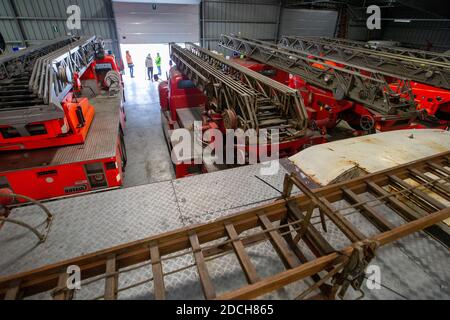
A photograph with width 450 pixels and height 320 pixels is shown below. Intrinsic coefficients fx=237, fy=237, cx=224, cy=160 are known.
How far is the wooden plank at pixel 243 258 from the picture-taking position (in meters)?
1.56

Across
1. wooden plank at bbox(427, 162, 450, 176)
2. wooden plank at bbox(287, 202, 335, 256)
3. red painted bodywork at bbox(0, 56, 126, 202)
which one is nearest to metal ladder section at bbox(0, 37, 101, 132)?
red painted bodywork at bbox(0, 56, 126, 202)

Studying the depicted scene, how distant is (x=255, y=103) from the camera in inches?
186

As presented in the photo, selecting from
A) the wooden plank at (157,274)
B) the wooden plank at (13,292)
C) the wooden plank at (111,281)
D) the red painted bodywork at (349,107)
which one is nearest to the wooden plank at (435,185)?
the wooden plank at (157,274)

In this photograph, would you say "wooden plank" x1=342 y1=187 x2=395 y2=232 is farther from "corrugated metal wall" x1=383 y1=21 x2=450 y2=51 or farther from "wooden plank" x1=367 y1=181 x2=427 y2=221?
"corrugated metal wall" x1=383 y1=21 x2=450 y2=51

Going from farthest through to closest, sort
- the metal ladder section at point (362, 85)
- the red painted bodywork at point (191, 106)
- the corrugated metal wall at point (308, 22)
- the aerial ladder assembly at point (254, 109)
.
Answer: the corrugated metal wall at point (308, 22) → the metal ladder section at point (362, 85) → the red painted bodywork at point (191, 106) → the aerial ladder assembly at point (254, 109)

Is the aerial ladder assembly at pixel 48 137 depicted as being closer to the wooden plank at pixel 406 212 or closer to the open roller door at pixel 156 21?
the wooden plank at pixel 406 212

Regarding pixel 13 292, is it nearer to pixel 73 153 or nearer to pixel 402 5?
pixel 73 153

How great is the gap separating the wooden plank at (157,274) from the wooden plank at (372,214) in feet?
5.61

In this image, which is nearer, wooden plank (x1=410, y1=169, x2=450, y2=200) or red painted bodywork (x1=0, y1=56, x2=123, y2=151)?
wooden plank (x1=410, y1=169, x2=450, y2=200)

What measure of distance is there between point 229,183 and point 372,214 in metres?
1.60

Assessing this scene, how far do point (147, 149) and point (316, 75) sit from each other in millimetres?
6056

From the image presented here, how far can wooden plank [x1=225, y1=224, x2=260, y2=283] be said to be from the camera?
156 centimetres

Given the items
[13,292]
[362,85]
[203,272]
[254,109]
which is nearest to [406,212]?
[203,272]

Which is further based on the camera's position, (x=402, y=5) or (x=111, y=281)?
(x=402, y=5)
